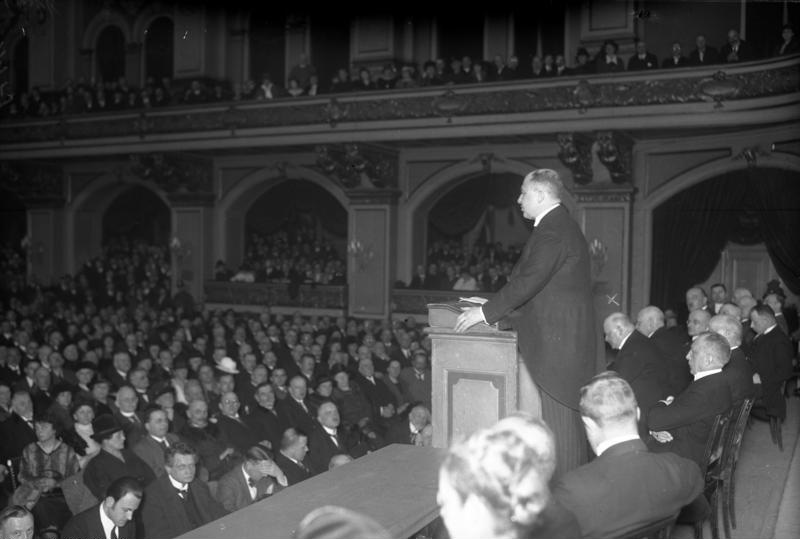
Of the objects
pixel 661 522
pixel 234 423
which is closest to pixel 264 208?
pixel 234 423

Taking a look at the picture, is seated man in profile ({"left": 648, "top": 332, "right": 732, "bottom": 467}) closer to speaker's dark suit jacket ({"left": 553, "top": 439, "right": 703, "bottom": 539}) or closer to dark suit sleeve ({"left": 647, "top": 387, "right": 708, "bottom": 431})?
dark suit sleeve ({"left": 647, "top": 387, "right": 708, "bottom": 431})

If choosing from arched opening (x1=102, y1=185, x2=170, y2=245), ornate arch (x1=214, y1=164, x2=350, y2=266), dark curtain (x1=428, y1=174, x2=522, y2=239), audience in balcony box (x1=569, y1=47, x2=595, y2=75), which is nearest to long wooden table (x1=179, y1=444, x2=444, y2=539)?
audience in balcony box (x1=569, y1=47, x2=595, y2=75)

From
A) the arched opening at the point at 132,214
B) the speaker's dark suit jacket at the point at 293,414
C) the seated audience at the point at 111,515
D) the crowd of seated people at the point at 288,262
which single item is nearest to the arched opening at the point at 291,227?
the crowd of seated people at the point at 288,262

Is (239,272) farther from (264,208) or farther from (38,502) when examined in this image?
(38,502)

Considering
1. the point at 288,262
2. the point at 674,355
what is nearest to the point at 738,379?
the point at 674,355

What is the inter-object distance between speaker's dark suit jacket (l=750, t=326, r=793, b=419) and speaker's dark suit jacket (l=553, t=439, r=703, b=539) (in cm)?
494

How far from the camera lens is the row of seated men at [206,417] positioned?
634 centimetres

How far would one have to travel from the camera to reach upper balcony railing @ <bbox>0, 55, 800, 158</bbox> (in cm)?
1178

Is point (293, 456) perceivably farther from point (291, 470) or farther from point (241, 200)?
point (241, 200)

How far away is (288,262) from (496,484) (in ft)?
53.0

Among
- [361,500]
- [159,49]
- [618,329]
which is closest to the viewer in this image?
[361,500]

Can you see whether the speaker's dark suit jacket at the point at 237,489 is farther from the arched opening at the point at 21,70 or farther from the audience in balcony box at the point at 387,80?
the arched opening at the point at 21,70

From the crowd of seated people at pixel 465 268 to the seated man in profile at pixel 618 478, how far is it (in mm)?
12405

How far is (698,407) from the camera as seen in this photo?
4402 mm
